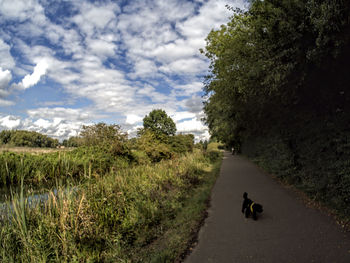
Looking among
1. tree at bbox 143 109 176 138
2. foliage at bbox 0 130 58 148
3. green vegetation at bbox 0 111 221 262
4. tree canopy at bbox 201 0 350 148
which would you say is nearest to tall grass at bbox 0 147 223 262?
green vegetation at bbox 0 111 221 262

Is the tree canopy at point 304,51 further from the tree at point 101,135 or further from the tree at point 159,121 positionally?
the tree at point 159,121

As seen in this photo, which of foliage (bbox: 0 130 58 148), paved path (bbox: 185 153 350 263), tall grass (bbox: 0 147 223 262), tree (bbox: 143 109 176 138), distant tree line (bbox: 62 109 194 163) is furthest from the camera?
foliage (bbox: 0 130 58 148)

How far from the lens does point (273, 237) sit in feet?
12.6

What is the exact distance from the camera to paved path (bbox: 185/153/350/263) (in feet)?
10.5

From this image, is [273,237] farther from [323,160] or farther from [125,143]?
[125,143]

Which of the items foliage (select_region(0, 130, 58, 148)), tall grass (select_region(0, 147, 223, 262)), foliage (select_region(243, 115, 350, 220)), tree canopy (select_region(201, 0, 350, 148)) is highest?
foliage (select_region(0, 130, 58, 148))

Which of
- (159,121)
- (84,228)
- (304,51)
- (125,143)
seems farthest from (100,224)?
(159,121)

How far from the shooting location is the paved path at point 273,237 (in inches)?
127

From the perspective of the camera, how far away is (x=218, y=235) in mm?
4113

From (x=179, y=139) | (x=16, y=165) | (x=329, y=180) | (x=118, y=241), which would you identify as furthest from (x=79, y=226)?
(x=179, y=139)

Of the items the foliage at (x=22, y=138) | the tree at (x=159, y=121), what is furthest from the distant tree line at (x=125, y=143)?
the foliage at (x=22, y=138)

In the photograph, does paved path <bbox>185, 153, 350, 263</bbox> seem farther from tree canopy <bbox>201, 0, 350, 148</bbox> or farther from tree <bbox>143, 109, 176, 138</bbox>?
tree <bbox>143, 109, 176, 138</bbox>

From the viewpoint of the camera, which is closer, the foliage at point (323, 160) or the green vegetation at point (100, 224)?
the green vegetation at point (100, 224)

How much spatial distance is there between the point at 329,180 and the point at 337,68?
9.99 feet
